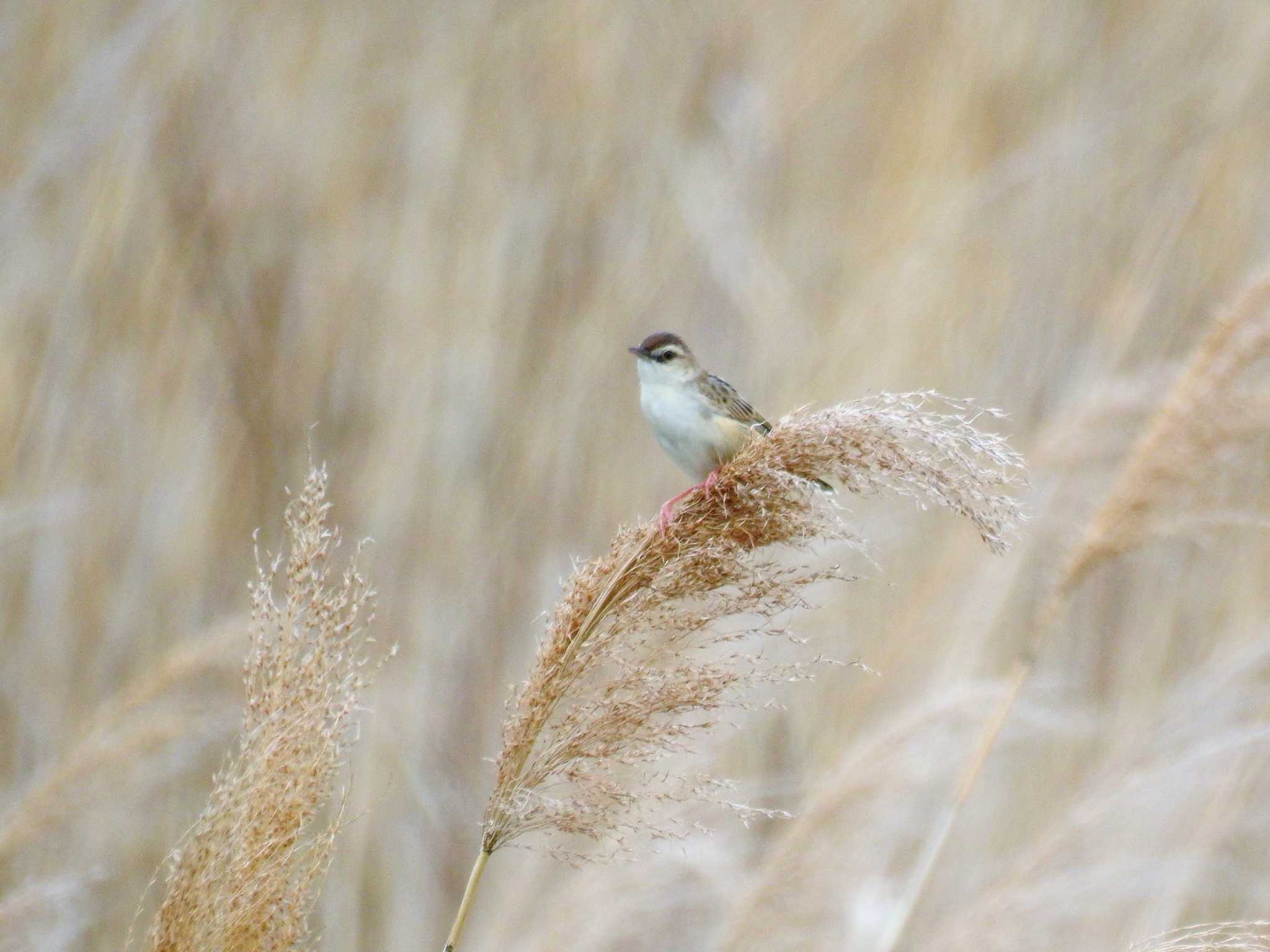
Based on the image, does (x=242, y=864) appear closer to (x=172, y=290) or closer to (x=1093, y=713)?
(x=172, y=290)

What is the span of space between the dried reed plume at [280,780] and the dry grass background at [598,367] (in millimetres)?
1064

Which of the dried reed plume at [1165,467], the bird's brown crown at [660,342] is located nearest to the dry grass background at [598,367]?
the dried reed plume at [1165,467]

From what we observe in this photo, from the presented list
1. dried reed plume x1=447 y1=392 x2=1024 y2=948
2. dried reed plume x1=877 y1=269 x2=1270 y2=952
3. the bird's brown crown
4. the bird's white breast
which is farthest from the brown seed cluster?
the bird's brown crown

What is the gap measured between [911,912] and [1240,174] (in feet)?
8.86

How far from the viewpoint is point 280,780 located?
1.29 m

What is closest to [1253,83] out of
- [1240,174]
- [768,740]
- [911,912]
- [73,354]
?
[1240,174]

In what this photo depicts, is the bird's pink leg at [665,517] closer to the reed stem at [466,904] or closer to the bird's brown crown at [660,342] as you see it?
the reed stem at [466,904]

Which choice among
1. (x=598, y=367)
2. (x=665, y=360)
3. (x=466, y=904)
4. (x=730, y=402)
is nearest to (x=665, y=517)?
(x=466, y=904)

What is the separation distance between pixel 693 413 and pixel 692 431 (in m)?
0.04

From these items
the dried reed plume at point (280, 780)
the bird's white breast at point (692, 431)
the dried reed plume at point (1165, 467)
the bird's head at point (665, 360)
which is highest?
the bird's head at point (665, 360)

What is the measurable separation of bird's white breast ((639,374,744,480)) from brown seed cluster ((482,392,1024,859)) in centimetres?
68

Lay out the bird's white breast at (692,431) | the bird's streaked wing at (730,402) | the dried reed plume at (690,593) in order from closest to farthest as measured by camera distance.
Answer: the dried reed plume at (690,593)
the bird's white breast at (692,431)
the bird's streaked wing at (730,402)

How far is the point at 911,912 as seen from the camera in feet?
6.41

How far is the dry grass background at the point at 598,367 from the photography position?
270 cm
